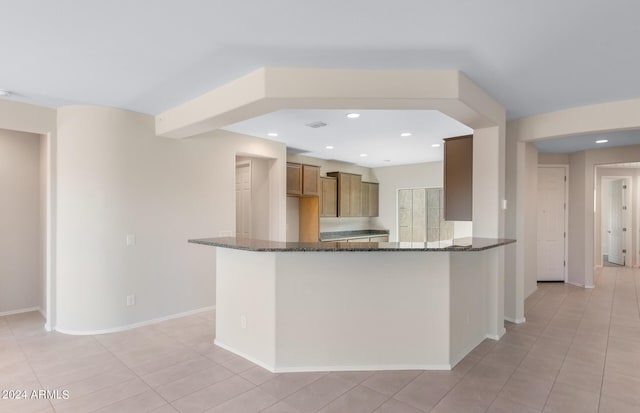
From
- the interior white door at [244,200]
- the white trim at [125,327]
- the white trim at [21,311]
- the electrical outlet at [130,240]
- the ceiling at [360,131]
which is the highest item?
the ceiling at [360,131]

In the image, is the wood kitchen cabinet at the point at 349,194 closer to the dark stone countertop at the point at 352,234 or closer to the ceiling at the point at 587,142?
the dark stone countertop at the point at 352,234

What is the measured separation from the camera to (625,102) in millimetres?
3541

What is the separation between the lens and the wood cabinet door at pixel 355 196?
780 centimetres

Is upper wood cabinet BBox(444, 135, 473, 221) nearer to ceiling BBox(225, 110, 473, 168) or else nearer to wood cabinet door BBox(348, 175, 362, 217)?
ceiling BBox(225, 110, 473, 168)

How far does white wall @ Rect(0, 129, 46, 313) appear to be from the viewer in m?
4.48

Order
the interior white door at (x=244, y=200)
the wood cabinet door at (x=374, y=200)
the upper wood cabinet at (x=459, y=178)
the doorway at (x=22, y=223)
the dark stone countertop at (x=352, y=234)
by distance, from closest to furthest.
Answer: the upper wood cabinet at (x=459, y=178), the doorway at (x=22, y=223), the interior white door at (x=244, y=200), the dark stone countertop at (x=352, y=234), the wood cabinet door at (x=374, y=200)

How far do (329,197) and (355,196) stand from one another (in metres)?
0.93

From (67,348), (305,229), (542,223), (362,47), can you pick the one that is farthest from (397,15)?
(542,223)

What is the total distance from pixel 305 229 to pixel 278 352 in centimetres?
406

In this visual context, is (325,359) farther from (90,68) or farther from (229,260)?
(90,68)

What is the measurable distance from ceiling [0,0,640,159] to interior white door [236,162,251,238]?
2979 millimetres

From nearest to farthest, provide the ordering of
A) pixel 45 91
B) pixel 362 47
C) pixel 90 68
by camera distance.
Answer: pixel 362 47, pixel 90 68, pixel 45 91

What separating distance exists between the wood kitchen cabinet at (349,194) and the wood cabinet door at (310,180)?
85 centimetres

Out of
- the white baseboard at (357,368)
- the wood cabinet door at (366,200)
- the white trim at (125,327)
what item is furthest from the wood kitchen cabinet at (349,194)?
the white baseboard at (357,368)
